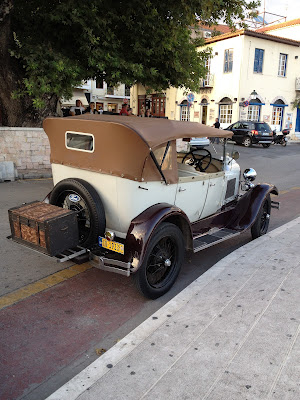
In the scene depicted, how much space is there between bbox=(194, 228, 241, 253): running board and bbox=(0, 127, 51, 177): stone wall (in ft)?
22.2

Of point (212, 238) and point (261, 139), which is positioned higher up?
point (261, 139)

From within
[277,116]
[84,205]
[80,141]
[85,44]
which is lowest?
[84,205]

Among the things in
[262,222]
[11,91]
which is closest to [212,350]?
[262,222]

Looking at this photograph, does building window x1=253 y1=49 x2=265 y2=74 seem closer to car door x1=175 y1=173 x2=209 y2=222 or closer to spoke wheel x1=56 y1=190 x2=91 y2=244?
car door x1=175 y1=173 x2=209 y2=222

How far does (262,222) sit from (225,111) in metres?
23.6

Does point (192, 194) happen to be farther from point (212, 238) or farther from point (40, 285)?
point (40, 285)

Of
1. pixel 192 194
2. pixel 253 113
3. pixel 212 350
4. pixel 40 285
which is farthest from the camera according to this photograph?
pixel 253 113

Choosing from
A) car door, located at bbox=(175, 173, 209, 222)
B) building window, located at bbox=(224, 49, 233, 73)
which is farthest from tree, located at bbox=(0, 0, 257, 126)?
building window, located at bbox=(224, 49, 233, 73)

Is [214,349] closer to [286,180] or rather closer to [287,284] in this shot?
[287,284]

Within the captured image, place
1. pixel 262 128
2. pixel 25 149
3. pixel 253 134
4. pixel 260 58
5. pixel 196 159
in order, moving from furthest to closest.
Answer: pixel 260 58 < pixel 262 128 < pixel 253 134 < pixel 25 149 < pixel 196 159

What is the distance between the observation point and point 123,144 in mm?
3479

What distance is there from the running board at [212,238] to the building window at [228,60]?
974 inches

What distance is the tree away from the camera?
8492mm

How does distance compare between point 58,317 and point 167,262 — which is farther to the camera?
point 167,262
